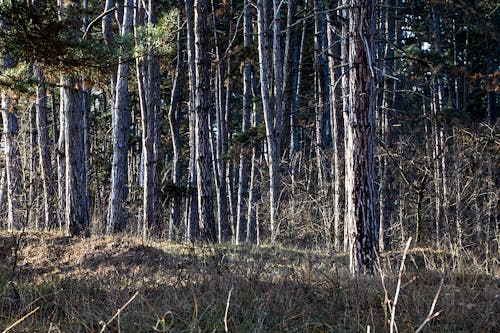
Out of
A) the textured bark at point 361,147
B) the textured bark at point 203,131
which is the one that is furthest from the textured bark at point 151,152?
the textured bark at point 361,147

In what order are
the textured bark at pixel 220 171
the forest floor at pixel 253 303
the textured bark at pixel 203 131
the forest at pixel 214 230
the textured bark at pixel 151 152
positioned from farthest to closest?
the textured bark at pixel 220 171
the textured bark at pixel 151 152
the textured bark at pixel 203 131
the forest at pixel 214 230
the forest floor at pixel 253 303

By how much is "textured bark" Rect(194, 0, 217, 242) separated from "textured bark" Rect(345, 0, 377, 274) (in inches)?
190

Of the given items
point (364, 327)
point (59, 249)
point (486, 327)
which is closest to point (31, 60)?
point (59, 249)

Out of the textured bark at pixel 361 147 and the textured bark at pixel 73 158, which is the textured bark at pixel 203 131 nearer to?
the textured bark at pixel 73 158

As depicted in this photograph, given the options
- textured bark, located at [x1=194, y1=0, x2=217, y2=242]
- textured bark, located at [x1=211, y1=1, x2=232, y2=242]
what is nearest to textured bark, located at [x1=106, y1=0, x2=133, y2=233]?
textured bark, located at [x1=194, y1=0, x2=217, y2=242]

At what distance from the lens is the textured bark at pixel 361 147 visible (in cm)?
658

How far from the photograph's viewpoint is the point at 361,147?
6.62m

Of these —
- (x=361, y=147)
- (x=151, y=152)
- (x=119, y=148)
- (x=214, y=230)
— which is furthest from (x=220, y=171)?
(x=361, y=147)

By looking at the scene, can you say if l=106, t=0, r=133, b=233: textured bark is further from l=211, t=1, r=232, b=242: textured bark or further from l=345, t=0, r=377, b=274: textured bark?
l=345, t=0, r=377, b=274: textured bark

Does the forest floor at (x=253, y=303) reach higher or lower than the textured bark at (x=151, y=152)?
lower

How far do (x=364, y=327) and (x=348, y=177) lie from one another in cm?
297

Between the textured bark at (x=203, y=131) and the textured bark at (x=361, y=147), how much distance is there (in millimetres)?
4817

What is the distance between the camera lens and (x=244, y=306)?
4.60m

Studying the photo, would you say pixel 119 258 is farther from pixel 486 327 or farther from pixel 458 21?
pixel 458 21
